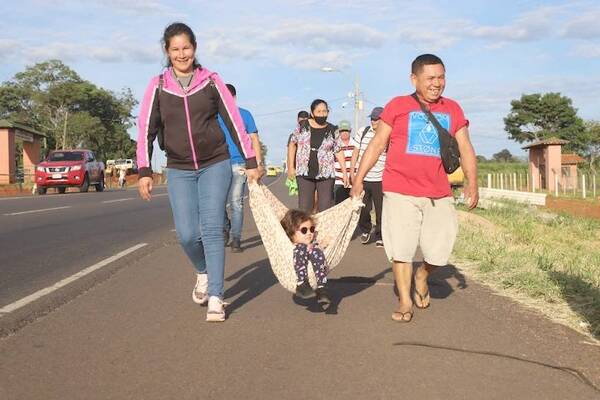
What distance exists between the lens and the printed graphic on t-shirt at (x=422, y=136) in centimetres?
553

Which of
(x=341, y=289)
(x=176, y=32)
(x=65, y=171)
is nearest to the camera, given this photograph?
(x=176, y=32)

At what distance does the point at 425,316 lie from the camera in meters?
5.67

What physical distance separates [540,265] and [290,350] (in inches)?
178

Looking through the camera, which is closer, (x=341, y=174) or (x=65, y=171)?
(x=341, y=174)

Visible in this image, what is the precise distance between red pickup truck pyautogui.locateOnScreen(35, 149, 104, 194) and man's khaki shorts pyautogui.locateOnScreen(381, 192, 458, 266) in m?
26.1

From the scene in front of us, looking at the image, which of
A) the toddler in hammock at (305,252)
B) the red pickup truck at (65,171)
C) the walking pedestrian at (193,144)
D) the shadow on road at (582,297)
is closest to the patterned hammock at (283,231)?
the toddler in hammock at (305,252)

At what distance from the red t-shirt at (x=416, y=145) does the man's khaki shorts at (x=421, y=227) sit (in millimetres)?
75

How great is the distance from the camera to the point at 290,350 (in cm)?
460

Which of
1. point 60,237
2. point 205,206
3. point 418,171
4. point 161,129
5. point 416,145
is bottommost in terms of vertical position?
point 60,237

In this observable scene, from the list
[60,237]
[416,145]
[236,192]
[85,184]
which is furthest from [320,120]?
[85,184]

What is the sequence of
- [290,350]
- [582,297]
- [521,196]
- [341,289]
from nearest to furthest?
[290,350], [582,297], [341,289], [521,196]

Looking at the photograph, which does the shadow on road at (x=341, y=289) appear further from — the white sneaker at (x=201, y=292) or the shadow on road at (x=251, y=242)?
the shadow on road at (x=251, y=242)

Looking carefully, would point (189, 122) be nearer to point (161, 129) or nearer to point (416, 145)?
point (161, 129)

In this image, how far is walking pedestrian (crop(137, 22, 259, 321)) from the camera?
534 cm
